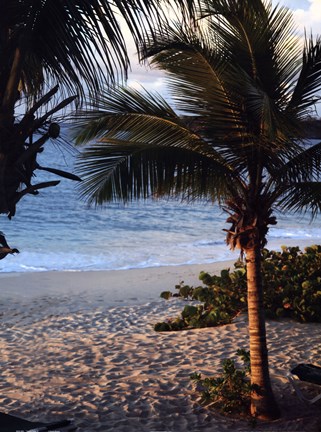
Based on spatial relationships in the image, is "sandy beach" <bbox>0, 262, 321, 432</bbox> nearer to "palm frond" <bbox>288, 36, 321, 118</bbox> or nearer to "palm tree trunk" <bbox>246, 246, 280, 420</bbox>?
"palm tree trunk" <bbox>246, 246, 280, 420</bbox>

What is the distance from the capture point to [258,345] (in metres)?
6.54

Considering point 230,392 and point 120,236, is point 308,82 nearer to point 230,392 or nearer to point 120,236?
point 230,392

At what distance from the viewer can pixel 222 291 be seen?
11141mm

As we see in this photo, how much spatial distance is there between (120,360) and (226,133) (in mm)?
3924

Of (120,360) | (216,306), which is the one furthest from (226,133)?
(216,306)

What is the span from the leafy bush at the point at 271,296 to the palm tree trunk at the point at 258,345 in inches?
147

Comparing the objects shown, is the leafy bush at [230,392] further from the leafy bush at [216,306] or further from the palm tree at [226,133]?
the leafy bush at [216,306]

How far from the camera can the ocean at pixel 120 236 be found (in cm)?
2111

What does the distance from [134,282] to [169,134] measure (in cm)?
1002

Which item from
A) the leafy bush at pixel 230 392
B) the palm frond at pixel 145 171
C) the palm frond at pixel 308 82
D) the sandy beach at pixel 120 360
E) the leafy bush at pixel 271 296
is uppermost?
the palm frond at pixel 308 82

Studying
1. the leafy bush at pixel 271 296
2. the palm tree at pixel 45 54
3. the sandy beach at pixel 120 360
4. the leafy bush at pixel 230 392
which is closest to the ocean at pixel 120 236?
the sandy beach at pixel 120 360

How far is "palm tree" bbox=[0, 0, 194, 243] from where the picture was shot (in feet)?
13.3

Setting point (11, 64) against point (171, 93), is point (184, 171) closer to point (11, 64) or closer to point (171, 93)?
point (171, 93)

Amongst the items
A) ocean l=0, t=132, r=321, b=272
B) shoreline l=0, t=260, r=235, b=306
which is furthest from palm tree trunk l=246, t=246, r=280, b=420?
ocean l=0, t=132, r=321, b=272
